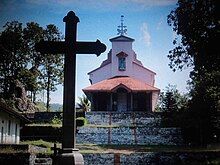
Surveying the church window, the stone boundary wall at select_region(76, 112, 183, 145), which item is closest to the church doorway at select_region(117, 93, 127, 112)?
the church window

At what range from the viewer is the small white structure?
21.5 meters

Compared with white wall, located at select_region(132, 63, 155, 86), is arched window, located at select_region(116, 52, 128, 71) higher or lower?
higher

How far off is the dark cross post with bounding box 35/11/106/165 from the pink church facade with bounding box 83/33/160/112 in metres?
31.3

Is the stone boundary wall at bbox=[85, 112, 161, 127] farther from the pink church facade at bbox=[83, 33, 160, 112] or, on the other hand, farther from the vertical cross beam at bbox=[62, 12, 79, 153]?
the vertical cross beam at bbox=[62, 12, 79, 153]

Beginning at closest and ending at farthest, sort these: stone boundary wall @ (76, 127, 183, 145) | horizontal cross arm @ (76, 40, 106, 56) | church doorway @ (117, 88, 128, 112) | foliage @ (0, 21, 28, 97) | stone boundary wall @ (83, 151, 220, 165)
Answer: horizontal cross arm @ (76, 40, 106, 56) → stone boundary wall @ (83, 151, 220, 165) → stone boundary wall @ (76, 127, 183, 145) → church doorway @ (117, 88, 128, 112) → foliage @ (0, 21, 28, 97)

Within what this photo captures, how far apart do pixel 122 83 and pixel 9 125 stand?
18869 millimetres

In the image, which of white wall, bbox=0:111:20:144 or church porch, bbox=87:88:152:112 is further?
church porch, bbox=87:88:152:112

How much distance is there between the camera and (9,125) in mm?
23781

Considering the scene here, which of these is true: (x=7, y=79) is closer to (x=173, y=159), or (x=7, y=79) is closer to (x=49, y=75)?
(x=49, y=75)

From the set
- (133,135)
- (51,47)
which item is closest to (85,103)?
(133,135)

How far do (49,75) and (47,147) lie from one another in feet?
91.7

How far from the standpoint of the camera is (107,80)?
43.2 meters

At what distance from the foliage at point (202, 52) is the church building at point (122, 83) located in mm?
13959

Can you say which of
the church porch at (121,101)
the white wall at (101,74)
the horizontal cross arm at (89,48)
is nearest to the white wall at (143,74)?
the white wall at (101,74)
